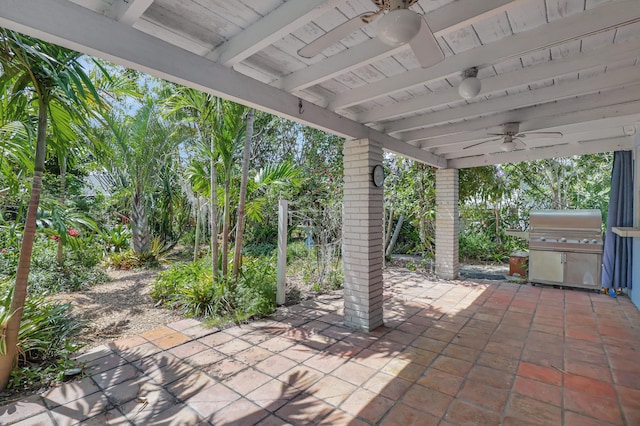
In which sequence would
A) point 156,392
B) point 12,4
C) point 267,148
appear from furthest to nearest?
point 267,148
point 156,392
point 12,4

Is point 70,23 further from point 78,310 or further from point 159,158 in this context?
point 159,158

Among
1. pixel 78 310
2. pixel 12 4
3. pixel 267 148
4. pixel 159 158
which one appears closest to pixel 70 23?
pixel 12 4

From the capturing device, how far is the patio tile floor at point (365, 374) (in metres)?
2.17

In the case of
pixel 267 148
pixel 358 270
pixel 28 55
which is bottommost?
pixel 358 270

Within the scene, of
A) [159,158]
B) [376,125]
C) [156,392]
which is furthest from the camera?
[159,158]

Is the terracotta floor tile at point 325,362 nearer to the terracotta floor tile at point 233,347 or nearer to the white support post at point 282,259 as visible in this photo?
the terracotta floor tile at point 233,347

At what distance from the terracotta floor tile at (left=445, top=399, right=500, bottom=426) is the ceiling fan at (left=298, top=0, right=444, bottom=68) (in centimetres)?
237

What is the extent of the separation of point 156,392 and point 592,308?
5.81 metres

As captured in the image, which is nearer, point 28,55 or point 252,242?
point 28,55

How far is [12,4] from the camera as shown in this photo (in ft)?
4.85

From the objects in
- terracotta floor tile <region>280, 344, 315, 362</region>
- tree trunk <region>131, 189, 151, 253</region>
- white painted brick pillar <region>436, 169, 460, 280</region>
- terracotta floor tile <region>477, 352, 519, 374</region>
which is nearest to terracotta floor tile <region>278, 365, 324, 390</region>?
terracotta floor tile <region>280, 344, 315, 362</region>

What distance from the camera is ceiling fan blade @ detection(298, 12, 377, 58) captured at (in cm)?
153

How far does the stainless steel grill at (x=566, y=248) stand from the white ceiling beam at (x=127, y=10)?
6931 mm

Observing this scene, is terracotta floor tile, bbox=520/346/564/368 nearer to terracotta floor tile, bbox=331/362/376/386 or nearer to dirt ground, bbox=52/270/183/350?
terracotta floor tile, bbox=331/362/376/386
